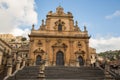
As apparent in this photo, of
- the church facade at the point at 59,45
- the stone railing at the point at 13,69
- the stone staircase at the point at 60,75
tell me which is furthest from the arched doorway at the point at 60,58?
the stone staircase at the point at 60,75

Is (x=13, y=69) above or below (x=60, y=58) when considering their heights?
below

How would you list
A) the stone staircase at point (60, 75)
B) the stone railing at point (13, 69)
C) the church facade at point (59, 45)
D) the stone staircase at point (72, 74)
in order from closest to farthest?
1. the stone staircase at point (60, 75)
2. the stone staircase at point (72, 74)
3. the stone railing at point (13, 69)
4. the church facade at point (59, 45)

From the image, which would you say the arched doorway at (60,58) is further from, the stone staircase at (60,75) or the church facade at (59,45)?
the stone staircase at (60,75)

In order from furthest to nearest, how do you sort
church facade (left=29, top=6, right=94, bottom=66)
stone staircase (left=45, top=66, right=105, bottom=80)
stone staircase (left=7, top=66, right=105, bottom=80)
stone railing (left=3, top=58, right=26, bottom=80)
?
1. church facade (left=29, top=6, right=94, bottom=66)
2. stone railing (left=3, top=58, right=26, bottom=80)
3. stone staircase (left=45, top=66, right=105, bottom=80)
4. stone staircase (left=7, top=66, right=105, bottom=80)

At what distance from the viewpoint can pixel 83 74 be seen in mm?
21281

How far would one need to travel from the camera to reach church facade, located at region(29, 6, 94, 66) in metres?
32.8

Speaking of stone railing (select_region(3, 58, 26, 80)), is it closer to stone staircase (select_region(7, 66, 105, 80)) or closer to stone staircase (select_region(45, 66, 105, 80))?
stone staircase (select_region(7, 66, 105, 80))

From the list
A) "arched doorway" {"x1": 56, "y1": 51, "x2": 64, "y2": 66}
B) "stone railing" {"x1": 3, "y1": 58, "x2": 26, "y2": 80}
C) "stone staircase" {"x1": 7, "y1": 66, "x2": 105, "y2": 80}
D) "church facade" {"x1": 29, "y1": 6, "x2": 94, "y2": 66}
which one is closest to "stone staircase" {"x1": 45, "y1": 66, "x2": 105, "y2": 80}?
"stone staircase" {"x1": 7, "y1": 66, "x2": 105, "y2": 80}

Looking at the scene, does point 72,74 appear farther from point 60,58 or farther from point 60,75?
point 60,58

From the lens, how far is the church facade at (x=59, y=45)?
32.8 m

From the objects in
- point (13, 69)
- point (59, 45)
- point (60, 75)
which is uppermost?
point (59, 45)

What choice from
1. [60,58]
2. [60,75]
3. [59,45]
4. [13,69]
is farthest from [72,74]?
[59,45]

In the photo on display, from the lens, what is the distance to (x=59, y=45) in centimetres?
3362

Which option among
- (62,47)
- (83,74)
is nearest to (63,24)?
(62,47)
